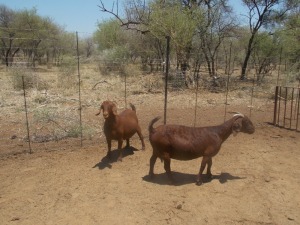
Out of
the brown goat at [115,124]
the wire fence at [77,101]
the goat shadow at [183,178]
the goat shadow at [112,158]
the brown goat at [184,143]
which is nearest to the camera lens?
the brown goat at [184,143]

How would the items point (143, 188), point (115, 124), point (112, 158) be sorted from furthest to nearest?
point (112, 158)
point (115, 124)
point (143, 188)

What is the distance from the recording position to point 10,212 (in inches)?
194

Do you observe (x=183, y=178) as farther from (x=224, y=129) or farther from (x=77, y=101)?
(x=77, y=101)

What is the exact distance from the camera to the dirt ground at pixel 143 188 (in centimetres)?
481

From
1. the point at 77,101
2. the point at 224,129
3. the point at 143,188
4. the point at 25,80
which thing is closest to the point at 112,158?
the point at 143,188

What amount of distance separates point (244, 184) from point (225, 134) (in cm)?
98

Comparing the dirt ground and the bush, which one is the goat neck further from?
the bush

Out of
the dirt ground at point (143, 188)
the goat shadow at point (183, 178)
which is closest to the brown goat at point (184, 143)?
the goat shadow at point (183, 178)

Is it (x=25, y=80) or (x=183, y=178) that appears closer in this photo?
(x=183, y=178)

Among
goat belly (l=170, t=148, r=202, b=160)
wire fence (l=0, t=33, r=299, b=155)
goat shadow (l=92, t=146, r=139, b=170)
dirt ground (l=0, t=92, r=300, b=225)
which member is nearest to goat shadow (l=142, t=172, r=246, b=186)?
dirt ground (l=0, t=92, r=300, b=225)

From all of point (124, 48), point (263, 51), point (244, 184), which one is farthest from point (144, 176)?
point (124, 48)

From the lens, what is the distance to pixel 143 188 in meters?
5.74

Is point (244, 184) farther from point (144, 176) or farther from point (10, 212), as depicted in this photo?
point (10, 212)

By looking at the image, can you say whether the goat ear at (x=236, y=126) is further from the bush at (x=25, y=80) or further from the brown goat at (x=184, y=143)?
the bush at (x=25, y=80)
